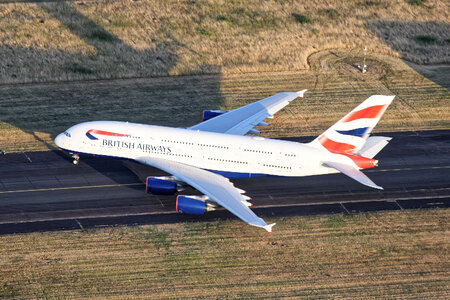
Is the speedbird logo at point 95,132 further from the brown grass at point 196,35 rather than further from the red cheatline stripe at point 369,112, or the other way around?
the brown grass at point 196,35

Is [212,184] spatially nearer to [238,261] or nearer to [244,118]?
[238,261]

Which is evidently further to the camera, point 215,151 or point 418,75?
point 418,75

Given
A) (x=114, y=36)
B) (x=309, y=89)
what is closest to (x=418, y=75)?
(x=309, y=89)

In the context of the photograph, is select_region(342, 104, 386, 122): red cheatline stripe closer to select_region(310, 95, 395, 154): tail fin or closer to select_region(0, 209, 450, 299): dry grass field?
select_region(310, 95, 395, 154): tail fin

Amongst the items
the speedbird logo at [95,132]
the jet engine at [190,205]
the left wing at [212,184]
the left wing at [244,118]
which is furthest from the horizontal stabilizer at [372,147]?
the speedbird logo at [95,132]

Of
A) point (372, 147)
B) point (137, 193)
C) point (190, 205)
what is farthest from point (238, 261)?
point (372, 147)

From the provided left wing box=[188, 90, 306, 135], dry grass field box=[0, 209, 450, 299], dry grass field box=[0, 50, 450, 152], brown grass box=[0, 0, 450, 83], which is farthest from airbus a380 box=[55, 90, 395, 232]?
brown grass box=[0, 0, 450, 83]

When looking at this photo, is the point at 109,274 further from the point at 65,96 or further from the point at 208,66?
the point at 208,66
